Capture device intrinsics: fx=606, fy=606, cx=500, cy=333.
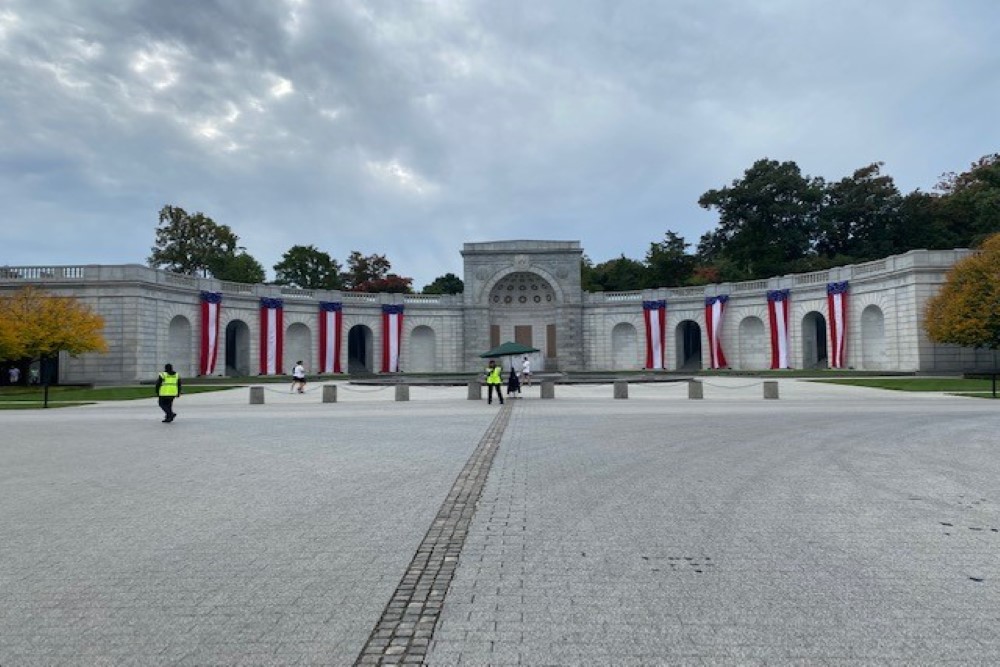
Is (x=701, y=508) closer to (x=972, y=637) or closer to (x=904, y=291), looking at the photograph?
(x=972, y=637)

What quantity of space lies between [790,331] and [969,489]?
44.5 m

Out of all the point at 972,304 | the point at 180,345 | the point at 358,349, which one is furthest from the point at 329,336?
the point at 972,304

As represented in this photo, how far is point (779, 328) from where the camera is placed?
159 feet

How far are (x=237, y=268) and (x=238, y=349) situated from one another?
16367mm

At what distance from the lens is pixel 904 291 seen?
39781 millimetres

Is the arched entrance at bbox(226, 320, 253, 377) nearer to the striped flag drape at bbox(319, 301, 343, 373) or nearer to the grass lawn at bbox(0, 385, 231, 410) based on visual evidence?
the striped flag drape at bbox(319, 301, 343, 373)

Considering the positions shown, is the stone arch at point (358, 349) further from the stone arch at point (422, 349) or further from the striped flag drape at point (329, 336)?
the striped flag drape at point (329, 336)

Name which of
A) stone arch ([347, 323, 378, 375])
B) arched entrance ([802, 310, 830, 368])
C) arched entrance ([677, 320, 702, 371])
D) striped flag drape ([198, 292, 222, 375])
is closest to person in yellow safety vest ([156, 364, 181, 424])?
striped flag drape ([198, 292, 222, 375])

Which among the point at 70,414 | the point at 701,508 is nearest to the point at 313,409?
Answer: the point at 70,414

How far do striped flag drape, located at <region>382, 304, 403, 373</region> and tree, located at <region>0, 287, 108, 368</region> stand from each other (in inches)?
886

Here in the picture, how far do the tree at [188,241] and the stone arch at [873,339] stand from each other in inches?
2418

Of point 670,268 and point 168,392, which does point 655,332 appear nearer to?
point 670,268

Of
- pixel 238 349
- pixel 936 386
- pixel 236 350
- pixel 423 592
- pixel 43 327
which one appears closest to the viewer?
pixel 423 592

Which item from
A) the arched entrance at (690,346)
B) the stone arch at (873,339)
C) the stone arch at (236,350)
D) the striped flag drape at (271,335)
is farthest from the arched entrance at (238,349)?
the stone arch at (873,339)
